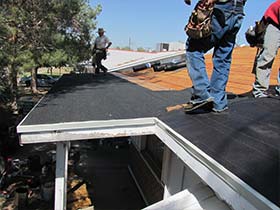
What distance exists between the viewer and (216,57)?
9.76 ft

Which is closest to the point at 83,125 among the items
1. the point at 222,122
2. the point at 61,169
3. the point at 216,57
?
the point at 61,169

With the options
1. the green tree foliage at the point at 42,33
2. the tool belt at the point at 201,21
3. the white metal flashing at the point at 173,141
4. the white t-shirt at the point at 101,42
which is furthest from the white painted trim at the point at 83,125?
the white t-shirt at the point at 101,42

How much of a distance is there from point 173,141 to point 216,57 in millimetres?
1044

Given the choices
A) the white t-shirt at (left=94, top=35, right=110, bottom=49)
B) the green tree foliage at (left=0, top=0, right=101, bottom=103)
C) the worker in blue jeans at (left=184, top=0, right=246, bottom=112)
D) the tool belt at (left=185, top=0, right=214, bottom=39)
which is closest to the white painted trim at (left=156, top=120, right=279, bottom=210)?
the worker in blue jeans at (left=184, top=0, right=246, bottom=112)

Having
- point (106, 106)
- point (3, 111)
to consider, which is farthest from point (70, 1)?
point (106, 106)

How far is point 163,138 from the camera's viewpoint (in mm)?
2904

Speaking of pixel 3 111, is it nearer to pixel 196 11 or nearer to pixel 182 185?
pixel 182 185

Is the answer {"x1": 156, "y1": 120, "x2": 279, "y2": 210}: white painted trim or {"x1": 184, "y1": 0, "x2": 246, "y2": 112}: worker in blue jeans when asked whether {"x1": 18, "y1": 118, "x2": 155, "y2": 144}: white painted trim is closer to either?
{"x1": 184, "y1": 0, "x2": 246, "y2": 112}: worker in blue jeans

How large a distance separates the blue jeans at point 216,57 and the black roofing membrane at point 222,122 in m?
0.23

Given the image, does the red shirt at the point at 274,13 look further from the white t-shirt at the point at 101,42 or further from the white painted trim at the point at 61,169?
the white t-shirt at the point at 101,42

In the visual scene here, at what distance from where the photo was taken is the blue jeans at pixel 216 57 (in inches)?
107

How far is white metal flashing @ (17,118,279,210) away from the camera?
4.74ft

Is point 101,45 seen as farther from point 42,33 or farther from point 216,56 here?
point 216,56

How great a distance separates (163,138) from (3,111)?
1030cm
